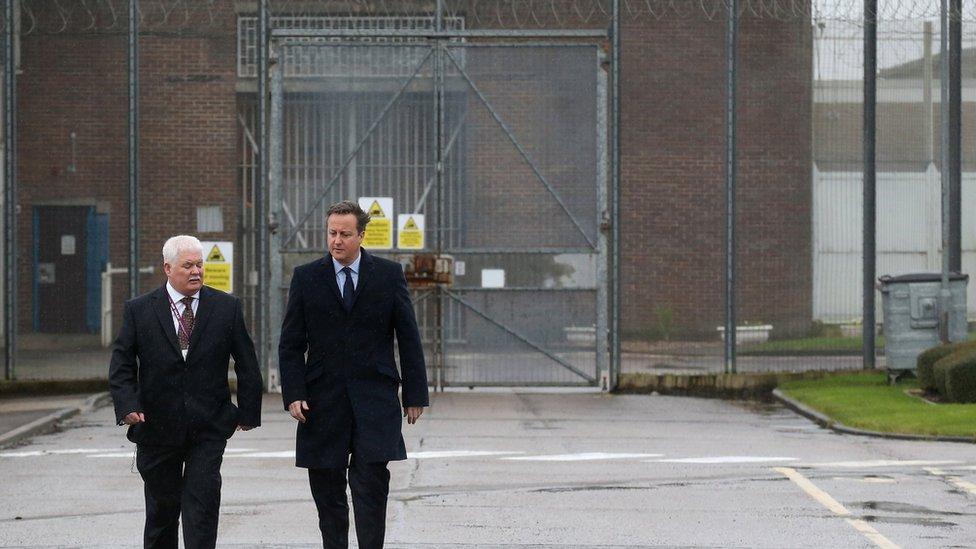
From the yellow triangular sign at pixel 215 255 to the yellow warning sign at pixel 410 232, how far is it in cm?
197

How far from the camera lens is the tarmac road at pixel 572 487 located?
8.78 metres

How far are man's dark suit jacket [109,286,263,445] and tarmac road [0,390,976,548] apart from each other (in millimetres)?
1417

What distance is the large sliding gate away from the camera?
18484 mm

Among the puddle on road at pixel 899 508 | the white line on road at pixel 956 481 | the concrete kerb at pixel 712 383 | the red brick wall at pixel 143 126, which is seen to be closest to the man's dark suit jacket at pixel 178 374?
the puddle on road at pixel 899 508

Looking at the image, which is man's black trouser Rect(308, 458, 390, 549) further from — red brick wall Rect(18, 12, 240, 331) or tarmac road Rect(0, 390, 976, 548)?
red brick wall Rect(18, 12, 240, 331)

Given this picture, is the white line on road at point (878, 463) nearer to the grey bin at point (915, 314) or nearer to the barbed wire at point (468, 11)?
the grey bin at point (915, 314)

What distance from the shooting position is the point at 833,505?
994 cm

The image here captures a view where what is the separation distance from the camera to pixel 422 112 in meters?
18.6

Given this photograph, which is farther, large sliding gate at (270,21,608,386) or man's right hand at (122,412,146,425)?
large sliding gate at (270,21,608,386)

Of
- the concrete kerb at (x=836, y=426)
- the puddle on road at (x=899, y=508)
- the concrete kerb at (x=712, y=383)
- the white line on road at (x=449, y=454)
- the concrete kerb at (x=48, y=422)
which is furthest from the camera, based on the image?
the concrete kerb at (x=712, y=383)

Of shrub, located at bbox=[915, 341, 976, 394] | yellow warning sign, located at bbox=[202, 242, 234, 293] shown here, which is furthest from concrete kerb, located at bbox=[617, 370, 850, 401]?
yellow warning sign, located at bbox=[202, 242, 234, 293]

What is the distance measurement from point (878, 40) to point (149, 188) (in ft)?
31.0

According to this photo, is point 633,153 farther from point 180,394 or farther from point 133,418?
point 133,418

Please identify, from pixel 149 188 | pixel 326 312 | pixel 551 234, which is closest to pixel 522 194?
pixel 551 234
